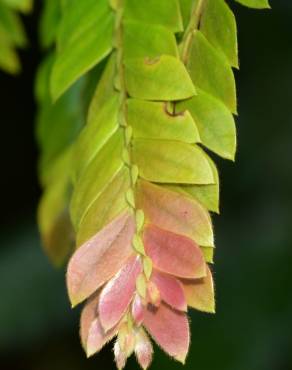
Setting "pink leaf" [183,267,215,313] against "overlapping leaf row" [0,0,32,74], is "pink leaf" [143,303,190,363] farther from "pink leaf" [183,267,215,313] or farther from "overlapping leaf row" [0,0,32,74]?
"overlapping leaf row" [0,0,32,74]

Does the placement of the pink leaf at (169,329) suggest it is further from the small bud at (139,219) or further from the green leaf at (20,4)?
the green leaf at (20,4)

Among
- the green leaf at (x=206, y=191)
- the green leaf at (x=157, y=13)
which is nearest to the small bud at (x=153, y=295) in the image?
the green leaf at (x=206, y=191)

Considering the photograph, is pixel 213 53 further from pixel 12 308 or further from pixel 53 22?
pixel 12 308

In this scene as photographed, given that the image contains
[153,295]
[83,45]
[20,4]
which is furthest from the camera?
[20,4]

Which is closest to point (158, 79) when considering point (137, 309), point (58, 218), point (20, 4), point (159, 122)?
point (159, 122)

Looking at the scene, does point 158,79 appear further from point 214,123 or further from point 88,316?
point 88,316

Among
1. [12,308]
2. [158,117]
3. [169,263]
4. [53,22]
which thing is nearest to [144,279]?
[169,263]
